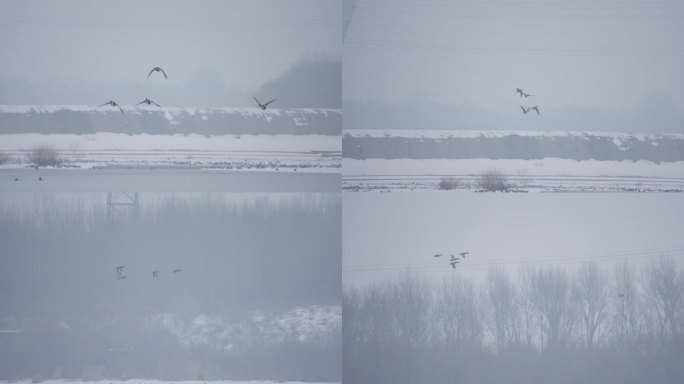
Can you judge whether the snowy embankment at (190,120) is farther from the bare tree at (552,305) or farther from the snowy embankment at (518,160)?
the bare tree at (552,305)

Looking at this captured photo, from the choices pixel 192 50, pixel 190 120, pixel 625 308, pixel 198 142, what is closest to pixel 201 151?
pixel 198 142

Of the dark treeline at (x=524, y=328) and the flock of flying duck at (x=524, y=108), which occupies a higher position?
the flock of flying duck at (x=524, y=108)

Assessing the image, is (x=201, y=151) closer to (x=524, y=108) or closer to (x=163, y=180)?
(x=163, y=180)

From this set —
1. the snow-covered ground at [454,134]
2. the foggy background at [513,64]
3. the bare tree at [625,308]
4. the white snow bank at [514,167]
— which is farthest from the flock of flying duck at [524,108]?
A: the bare tree at [625,308]

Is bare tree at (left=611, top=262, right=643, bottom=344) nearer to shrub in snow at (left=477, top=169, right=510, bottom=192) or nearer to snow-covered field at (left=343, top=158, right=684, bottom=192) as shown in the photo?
snow-covered field at (left=343, top=158, right=684, bottom=192)

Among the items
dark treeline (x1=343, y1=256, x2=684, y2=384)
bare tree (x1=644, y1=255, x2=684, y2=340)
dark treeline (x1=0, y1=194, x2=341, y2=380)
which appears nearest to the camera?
dark treeline (x1=0, y1=194, x2=341, y2=380)

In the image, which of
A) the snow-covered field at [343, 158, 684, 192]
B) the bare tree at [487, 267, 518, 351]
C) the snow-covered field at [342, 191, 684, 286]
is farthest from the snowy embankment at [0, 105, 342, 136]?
the bare tree at [487, 267, 518, 351]
